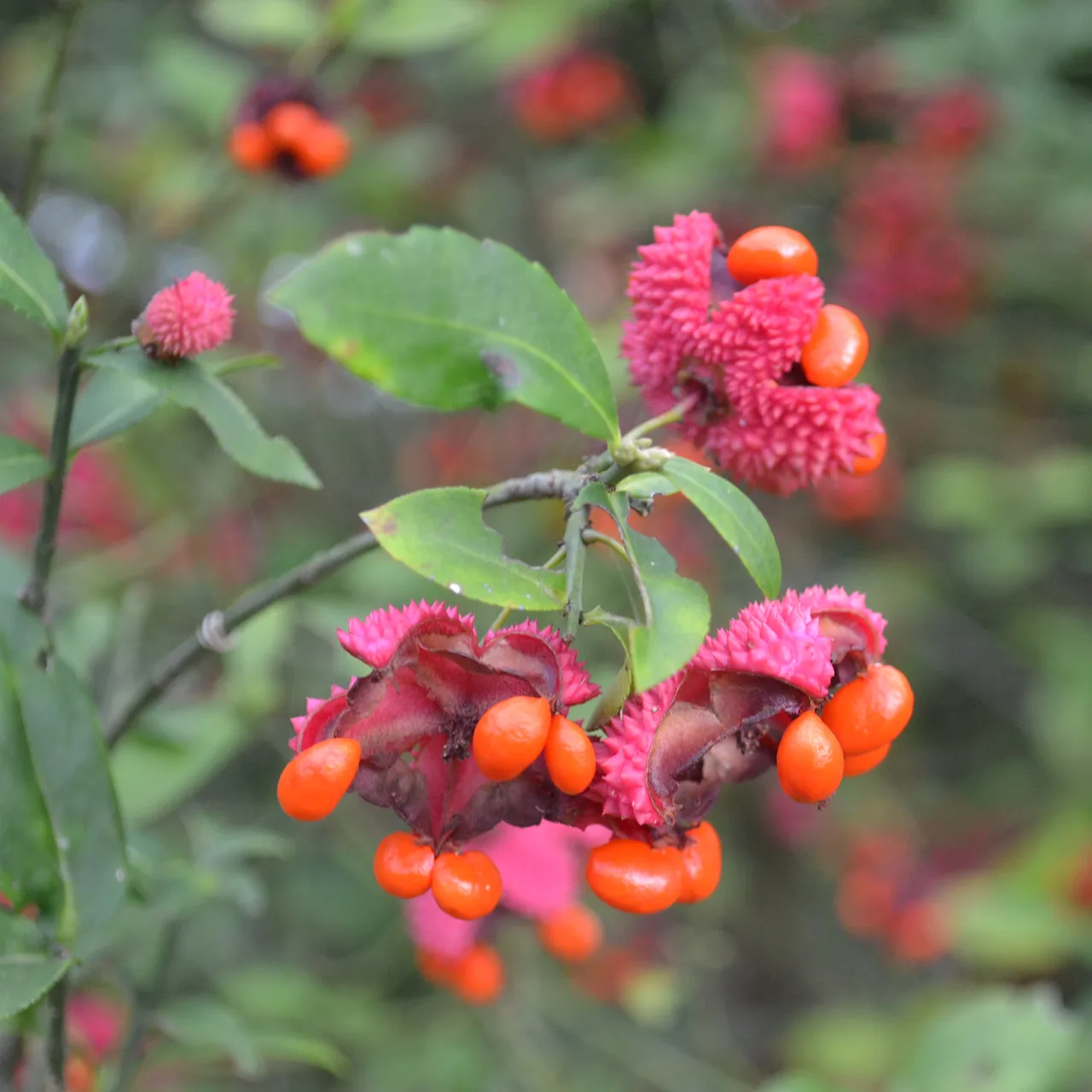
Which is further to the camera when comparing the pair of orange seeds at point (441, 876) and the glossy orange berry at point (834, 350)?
the glossy orange berry at point (834, 350)

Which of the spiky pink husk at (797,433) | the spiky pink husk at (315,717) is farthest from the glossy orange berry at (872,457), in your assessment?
the spiky pink husk at (315,717)

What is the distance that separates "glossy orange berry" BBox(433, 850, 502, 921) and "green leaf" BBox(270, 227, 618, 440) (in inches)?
12.2

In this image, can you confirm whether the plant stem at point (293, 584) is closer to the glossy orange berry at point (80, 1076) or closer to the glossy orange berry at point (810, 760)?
the glossy orange berry at point (810, 760)

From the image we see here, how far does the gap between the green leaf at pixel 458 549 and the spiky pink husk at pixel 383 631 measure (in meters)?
0.05

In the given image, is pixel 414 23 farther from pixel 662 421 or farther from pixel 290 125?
pixel 662 421

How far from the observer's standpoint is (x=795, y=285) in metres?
0.85

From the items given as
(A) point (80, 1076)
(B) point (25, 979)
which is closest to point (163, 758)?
(A) point (80, 1076)

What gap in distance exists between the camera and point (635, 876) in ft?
2.45

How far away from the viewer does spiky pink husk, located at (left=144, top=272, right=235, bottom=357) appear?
31.7 inches

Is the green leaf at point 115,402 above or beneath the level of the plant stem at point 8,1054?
above

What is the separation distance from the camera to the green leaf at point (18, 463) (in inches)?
33.6

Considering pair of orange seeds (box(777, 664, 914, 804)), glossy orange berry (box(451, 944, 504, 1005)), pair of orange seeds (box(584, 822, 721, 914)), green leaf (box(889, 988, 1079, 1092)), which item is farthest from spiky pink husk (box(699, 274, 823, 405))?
green leaf (box(889, 988, 1079, 1092))

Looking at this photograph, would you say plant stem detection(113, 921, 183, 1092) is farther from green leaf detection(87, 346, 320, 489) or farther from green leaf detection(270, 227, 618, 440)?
green leaf detection(270, 227, 618, 440)

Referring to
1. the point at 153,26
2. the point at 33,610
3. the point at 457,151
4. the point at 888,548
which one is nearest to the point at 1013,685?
the point at 888,548
